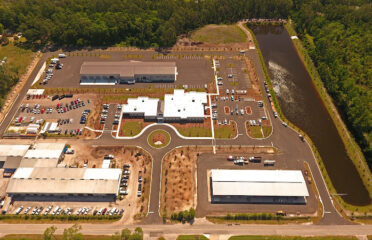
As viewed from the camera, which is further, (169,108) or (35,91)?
(35,91)

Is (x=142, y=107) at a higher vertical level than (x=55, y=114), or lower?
higher

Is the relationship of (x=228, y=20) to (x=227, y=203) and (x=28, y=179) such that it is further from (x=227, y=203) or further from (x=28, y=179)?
(x=28, y=179)

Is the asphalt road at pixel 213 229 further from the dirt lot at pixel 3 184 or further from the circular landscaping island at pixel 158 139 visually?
the circular landscaping island at pixel 158 139

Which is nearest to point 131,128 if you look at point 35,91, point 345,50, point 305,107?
point 35,91

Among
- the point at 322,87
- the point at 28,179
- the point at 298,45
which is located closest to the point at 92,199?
the point at 28,179

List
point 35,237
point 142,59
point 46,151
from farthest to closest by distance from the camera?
point 142,59 → point 46,151 → point 35,237

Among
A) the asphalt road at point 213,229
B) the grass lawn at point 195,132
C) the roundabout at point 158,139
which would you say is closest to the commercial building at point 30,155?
the asphalt road at point 213,229

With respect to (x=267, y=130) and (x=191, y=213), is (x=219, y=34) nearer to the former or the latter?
(x=267, y=130)
